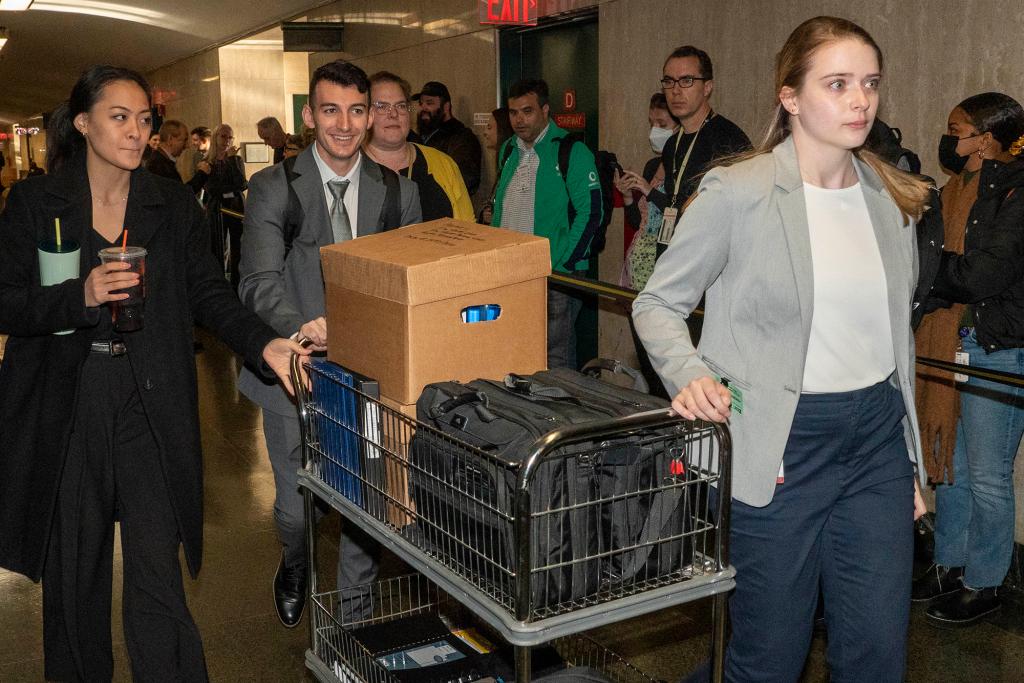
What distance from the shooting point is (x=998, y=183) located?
429 cm

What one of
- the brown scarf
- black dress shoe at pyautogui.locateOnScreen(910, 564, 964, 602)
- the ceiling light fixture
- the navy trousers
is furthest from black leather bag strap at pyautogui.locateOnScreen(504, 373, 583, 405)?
the ceiling light fixture

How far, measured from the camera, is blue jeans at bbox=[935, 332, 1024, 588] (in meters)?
4.38

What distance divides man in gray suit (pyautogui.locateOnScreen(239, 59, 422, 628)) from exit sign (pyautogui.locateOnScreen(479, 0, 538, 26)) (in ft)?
14.5

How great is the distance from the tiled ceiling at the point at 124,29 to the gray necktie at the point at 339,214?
37.4 ft

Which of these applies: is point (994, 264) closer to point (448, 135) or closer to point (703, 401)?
point (703, 401)

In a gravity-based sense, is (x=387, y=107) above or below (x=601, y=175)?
above

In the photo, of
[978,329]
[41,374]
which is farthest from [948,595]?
[41,374]

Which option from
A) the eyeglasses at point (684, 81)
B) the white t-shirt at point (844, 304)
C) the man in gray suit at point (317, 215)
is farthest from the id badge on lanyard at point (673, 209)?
the white t-shirt at point (844, 304)

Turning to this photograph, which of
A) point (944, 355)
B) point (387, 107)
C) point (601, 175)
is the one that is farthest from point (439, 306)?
point (601, 175)

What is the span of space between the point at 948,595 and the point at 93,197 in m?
3.66

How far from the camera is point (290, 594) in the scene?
4.41 m

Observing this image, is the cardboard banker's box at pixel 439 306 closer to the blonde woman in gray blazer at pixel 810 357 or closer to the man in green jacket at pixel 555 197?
the blonde woman in gray blazer at pixel 810 357

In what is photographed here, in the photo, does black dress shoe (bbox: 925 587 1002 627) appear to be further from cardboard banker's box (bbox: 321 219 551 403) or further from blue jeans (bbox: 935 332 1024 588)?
cardboard banker's box (bbox: 321 219 551 403)

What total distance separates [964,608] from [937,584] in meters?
0.24
